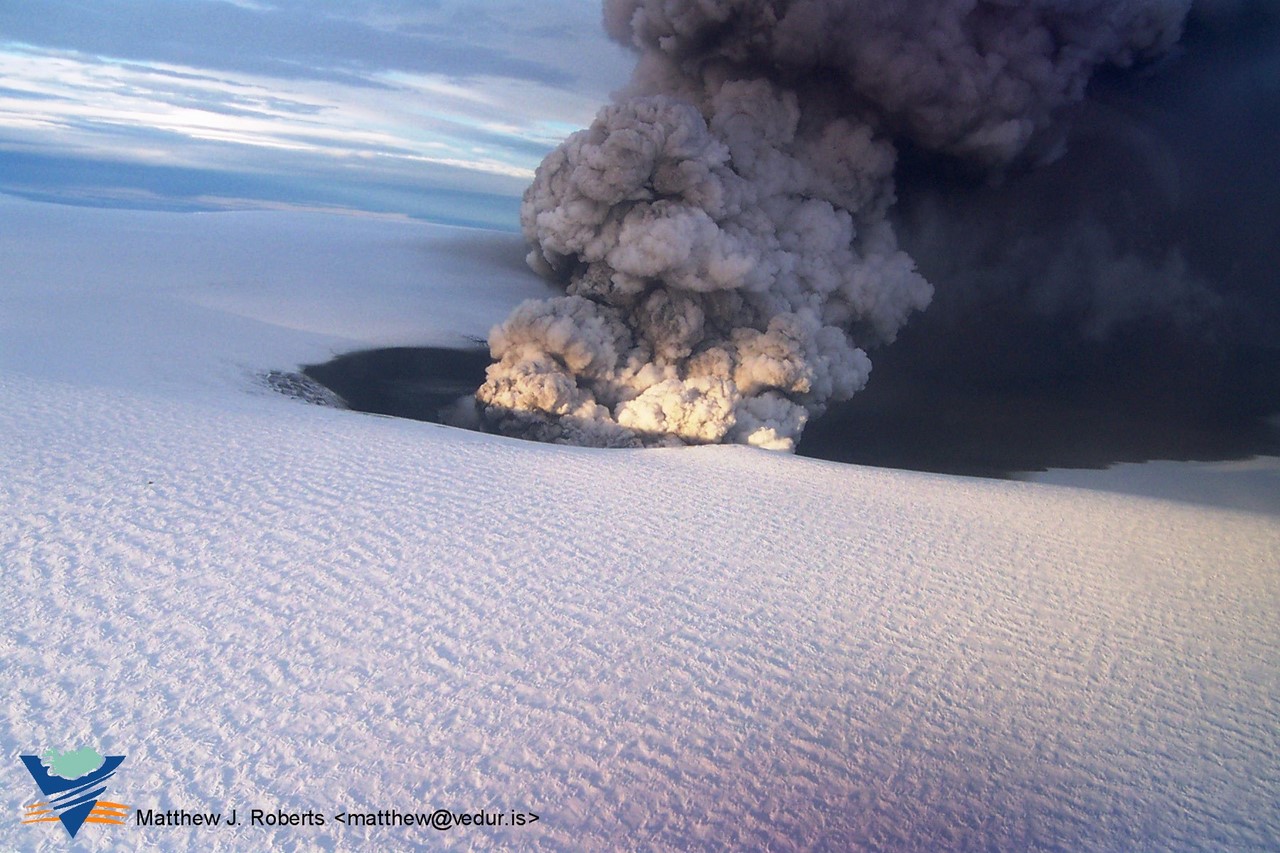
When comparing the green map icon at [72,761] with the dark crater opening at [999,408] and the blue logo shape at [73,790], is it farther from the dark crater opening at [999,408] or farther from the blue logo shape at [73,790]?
the dark crater opening at [999,408]

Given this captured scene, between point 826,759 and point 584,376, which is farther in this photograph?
point 584,376

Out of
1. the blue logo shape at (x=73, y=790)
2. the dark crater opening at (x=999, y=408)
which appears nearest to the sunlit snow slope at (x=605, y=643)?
the blue logo shape at (x=73, y=790)

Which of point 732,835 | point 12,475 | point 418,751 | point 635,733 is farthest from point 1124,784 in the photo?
point 12,475

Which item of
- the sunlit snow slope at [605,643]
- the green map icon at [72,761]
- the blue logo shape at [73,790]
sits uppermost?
the sunlit snow slope at [605,643]

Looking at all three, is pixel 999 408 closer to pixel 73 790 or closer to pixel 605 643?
pixel 605 643

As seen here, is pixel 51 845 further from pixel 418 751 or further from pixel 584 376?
pixel 584 376

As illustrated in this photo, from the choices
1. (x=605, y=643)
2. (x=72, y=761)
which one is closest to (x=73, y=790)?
(x=72, y=761)
